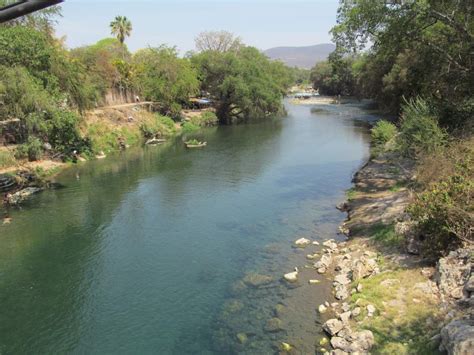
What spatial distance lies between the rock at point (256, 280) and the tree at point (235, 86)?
176 feet

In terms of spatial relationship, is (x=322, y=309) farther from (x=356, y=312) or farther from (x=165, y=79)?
(x=165, y=79)

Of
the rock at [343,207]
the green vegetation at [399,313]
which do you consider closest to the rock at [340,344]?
the green vegetation at [399,313]

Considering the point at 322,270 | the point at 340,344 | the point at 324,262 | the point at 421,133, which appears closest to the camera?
the point at 340,344

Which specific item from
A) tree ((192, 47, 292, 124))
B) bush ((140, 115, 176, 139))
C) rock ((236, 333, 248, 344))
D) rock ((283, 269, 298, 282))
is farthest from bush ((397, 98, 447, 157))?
tree ((192, 47, 292, 124))

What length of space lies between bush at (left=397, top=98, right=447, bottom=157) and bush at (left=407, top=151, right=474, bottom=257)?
23.5ft

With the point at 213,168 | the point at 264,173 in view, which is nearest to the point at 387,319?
the point at 264,173

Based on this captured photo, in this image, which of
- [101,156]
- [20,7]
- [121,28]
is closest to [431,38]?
[20,7]

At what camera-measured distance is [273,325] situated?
1430 centimetres

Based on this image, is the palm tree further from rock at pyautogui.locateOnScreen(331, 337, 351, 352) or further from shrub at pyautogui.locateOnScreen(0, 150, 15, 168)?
rock at pyautogui.locateOnScreen(331, 337, 351, 352)

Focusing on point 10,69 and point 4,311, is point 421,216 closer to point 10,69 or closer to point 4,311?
point 4,311

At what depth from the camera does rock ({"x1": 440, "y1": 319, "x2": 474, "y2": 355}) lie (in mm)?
9430

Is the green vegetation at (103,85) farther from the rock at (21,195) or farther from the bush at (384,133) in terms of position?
the bush at (384,133)

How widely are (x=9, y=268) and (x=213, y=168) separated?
21.7 metres

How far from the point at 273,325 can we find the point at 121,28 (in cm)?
8097
